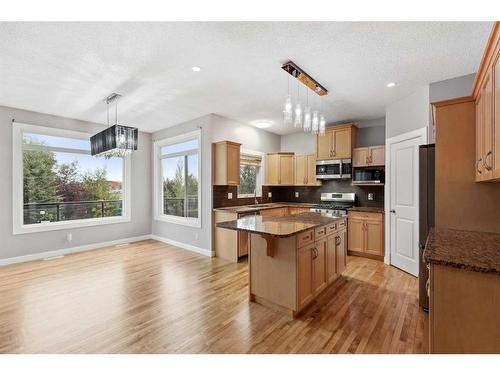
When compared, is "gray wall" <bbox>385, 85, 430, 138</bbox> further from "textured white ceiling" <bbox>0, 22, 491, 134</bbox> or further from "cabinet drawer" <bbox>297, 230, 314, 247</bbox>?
"cabinet drawer" <bbox>297, 230, 314, 247</bbox>

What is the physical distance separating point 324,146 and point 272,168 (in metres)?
1.38

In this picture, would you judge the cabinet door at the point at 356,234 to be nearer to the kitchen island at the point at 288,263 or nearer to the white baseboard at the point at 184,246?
the kitchen island at the point at 288,263

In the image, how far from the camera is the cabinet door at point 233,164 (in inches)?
179

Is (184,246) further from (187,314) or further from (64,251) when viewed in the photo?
(187,314)

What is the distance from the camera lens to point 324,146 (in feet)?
17.2

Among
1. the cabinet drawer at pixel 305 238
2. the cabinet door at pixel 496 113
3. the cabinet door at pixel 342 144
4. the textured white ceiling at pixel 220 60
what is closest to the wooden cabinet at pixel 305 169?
the cabinet door at pixel 342 144

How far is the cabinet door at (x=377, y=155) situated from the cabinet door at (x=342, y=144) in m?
0.41

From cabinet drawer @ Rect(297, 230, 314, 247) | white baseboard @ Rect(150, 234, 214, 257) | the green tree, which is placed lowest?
white baseboard @ Rect(150, 234, 214, 257)

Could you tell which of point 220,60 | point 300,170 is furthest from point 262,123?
point 220,60

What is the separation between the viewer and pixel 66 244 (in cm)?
476

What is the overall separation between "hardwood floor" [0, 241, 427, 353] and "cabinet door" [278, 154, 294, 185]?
2.61m

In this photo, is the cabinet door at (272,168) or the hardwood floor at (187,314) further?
the cabinet door at (272,168)

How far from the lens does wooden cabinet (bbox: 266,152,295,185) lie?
5.94 meters

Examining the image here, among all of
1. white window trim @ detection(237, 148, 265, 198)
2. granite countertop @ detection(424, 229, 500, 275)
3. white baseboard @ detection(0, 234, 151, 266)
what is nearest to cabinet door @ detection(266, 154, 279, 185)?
white window trim @ detection(237, 148, 265, 198)
